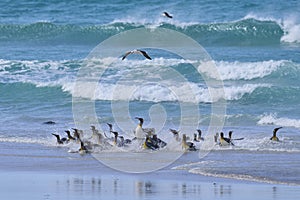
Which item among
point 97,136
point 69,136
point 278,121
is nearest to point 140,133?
point 97,136

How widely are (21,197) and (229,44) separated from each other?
20.1 m

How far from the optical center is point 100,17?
36469 mm

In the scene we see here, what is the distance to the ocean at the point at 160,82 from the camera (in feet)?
50.4

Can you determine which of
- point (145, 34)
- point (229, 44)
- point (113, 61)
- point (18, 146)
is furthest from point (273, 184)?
point (145, 34)

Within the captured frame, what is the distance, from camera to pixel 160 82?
2419 centimetres

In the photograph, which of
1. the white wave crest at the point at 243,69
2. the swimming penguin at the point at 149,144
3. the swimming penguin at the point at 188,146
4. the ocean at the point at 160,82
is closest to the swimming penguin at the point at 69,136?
the ocean at the point at 160,82

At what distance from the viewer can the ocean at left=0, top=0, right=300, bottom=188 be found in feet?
50.4

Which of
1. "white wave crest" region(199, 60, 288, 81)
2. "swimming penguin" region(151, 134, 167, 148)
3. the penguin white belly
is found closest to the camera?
"swimming penguin" region(151, 134, 167, 148)

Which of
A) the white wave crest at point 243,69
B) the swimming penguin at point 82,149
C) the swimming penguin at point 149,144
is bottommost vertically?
the swimming penguin at point 82,149

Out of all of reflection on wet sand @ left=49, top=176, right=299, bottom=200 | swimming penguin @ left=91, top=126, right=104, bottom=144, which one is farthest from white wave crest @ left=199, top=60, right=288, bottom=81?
reflection on wet sand @ left=49, top=176, right=299, bottom=200

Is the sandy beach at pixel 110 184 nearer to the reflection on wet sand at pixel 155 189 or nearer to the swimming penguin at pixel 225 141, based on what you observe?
the reflection on wet sand at pixel 155 189

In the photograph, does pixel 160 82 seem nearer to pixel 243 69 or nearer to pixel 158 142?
pixel 243 69

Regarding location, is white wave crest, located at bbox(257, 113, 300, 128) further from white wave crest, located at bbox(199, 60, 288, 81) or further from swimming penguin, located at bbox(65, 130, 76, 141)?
white wave crest, located at bbox(199, 60, 288, 81)

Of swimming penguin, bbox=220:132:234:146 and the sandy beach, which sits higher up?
swimming penguin, bbox=220:132:234:146
